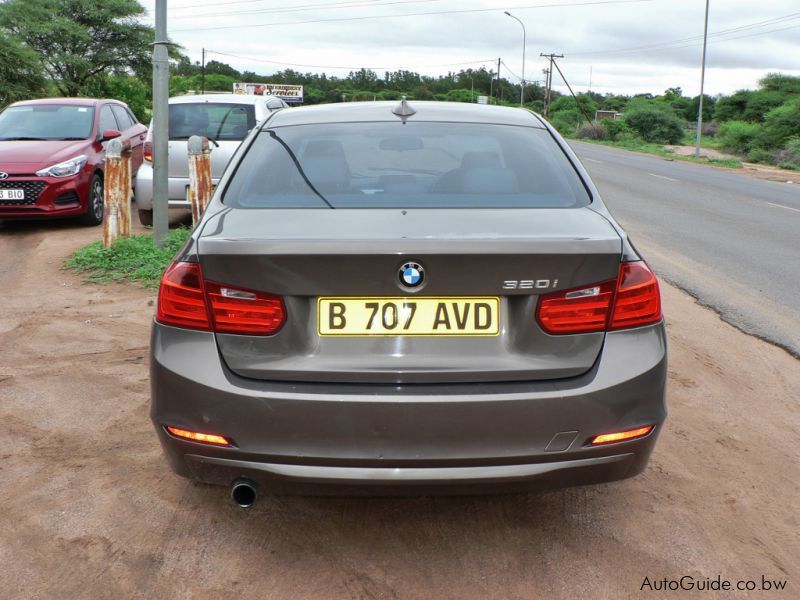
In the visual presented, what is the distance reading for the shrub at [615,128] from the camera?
198 feet

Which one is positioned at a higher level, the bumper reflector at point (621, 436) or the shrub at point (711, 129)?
the shrub at point (711, 129)

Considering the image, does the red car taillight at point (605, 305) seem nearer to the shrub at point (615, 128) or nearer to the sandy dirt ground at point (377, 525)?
the sandy dirt ground at point (377, 525)

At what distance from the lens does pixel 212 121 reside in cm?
1072

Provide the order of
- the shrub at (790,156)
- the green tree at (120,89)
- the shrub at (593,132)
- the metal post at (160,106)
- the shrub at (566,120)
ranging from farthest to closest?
the shrub at (566,120) → the shrub at (593,132) → the shrub at (790,156) → the green tree at (120,89) → the metal post at (160,106)

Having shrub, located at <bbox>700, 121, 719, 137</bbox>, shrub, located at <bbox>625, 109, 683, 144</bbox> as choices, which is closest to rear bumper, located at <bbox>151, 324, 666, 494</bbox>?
shrub, located at <bbox>625, 109, 683, 144</bbox>

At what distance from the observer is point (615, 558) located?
3.03 m

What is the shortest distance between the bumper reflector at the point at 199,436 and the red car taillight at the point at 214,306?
333 mm

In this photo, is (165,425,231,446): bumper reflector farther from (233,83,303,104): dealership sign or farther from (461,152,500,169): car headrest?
(233,83,303,104): dealership sign

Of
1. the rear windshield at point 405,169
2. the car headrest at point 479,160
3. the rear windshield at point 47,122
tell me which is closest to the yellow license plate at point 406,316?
the rear windshield at point 405,169

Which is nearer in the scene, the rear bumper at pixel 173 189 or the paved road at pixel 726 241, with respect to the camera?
the paved road at pixel 726 241

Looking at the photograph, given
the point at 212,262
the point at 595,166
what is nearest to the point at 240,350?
the point at 212,262

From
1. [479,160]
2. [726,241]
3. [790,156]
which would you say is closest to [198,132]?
[726,241]

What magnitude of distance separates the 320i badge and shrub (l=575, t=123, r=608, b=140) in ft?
199

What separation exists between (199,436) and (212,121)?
336 inches
